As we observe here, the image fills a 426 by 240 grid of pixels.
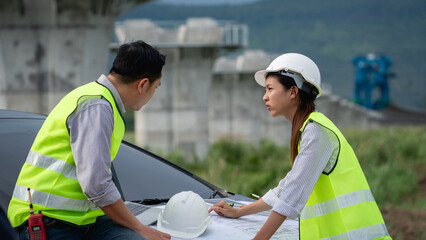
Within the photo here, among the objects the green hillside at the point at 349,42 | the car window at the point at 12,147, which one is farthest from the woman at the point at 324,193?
the green hillside at the point at 349,42

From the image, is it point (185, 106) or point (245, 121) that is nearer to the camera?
point (185, 106)

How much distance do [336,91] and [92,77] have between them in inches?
5547

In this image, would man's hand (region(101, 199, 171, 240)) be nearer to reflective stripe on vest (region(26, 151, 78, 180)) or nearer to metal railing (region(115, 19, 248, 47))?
reflective stripe on vest (region(26, 151, 78, 180))

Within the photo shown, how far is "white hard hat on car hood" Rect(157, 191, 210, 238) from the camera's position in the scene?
10.2 feet

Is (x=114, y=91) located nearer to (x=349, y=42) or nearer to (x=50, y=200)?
(x=50, y=200)

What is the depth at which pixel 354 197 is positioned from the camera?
3068 mm

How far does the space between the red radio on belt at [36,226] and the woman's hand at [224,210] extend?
968 mm

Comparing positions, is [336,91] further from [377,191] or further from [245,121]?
[377,191]

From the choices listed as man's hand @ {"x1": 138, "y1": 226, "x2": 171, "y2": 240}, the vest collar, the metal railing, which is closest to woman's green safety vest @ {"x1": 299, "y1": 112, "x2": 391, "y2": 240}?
man's hand @ {"x1": 138, "y1": 226, "x2": 171, "y2": 240}

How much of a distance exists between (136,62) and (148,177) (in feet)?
3.59

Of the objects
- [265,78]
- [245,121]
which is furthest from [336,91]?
[265,78]

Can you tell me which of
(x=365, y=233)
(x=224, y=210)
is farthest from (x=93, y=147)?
(x=365, y=233)

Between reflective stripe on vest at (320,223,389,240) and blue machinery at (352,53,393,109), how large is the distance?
92.3 metres

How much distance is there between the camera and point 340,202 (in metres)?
3.05
